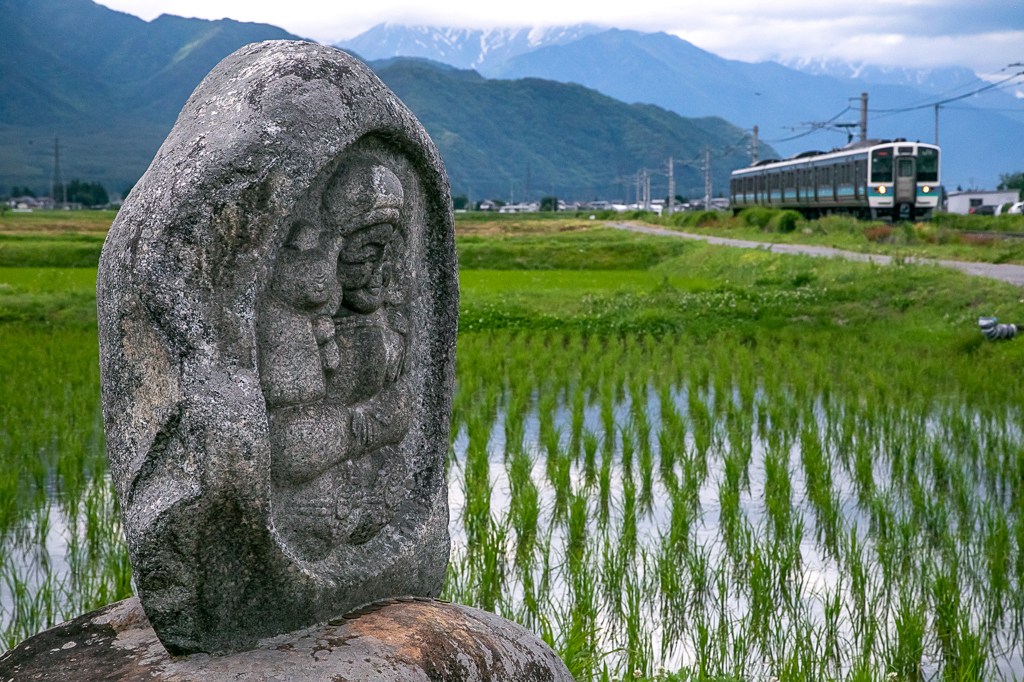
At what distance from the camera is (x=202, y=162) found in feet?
6.55

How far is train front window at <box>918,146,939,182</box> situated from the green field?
37.5 feet

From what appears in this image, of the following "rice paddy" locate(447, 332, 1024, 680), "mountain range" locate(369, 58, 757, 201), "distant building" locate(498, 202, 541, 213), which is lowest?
"rice paddy" locate(447, 332, 1024, 680)

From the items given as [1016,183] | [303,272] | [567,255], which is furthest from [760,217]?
[1016,183]

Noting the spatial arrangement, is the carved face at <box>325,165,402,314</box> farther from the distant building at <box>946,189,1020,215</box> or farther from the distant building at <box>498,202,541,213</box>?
the distant building at <box>498,202,541,213</box>

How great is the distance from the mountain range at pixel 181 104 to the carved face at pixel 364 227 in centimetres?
9148

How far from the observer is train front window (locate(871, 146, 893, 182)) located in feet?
71.2

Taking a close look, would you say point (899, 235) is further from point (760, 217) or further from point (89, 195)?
point (89, 195)

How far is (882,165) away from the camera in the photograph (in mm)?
22031

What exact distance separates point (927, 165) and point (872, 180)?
54.8 inches

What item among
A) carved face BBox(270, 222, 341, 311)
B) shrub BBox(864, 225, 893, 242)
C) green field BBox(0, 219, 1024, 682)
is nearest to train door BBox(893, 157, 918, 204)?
shrub BBox(864, 225, 893, 242)

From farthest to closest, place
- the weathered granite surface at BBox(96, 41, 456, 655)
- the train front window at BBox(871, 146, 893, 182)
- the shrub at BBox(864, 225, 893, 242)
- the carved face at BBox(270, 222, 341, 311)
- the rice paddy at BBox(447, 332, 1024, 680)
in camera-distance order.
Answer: the train front window at BBox(871, 146, 893, 182), the shrub at BBox(864, 225, 893, 242), the rice paddy at BBox(447, 332, 1024, 680), the carved face at BBox(270, 222, 341, 311), the weathered granite surface at BBox(96, 41, 456, 655)

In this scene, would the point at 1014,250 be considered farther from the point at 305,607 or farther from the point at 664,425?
the point at 305,607

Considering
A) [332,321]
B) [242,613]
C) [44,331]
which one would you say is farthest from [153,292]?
[44,331]

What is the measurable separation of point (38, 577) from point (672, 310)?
9452 millimetres
